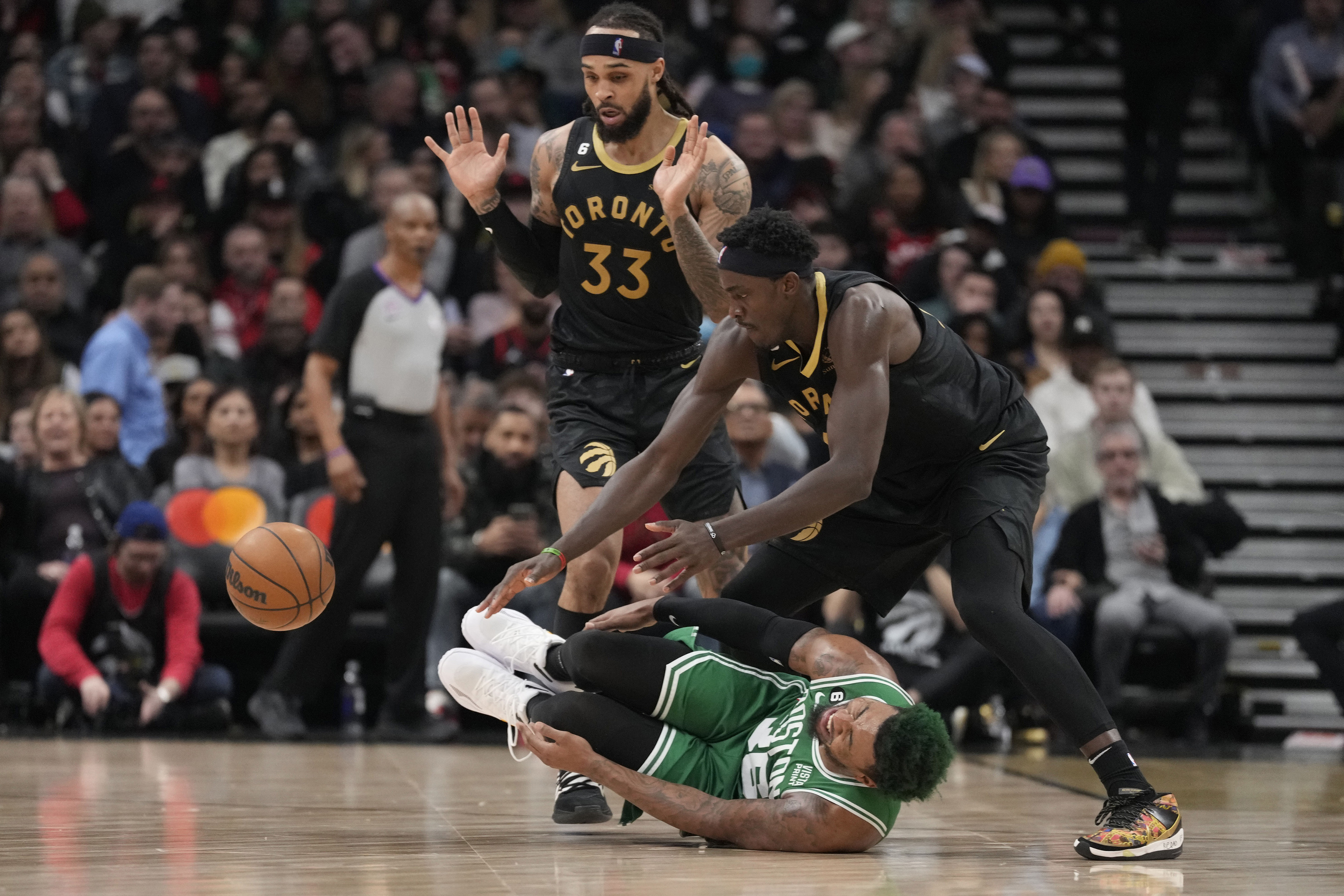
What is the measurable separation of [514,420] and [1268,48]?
20.8ft

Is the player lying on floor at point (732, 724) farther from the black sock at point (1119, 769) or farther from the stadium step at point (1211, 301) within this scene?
the stadium step at point (1211, 301)

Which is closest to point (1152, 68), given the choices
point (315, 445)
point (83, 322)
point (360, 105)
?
point (360, 105)

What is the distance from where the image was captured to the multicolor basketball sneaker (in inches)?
174

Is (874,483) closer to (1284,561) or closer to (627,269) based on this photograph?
(627,269)

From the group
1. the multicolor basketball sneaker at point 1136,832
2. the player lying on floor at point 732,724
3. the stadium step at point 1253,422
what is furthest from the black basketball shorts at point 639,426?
the stadium step at point 1253,422

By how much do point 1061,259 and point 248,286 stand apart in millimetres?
4934

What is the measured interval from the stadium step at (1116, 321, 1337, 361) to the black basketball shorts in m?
6.54

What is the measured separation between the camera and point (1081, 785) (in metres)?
6.46

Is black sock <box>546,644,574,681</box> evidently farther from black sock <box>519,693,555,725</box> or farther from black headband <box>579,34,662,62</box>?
black headband <box>579,34,662,62</box>

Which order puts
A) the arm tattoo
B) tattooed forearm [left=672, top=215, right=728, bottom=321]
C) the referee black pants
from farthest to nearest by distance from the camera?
1. the referee black pants
2. the arm tattoo
3. tattooed forearm [left=672, top=215, right=728, bottom=321]

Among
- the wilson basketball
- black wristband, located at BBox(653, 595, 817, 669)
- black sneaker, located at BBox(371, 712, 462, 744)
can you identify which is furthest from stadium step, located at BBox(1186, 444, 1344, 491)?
black wristband, located at BBox(653, 595, 817, 669)

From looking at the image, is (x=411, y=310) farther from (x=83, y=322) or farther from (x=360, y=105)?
(x=360, y=105)

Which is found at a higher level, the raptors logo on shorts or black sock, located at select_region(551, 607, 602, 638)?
the raptors logo on shorts

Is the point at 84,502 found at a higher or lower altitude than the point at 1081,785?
higher
